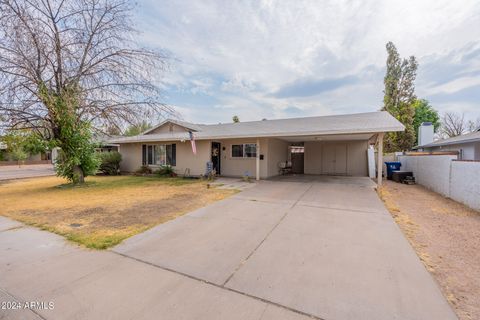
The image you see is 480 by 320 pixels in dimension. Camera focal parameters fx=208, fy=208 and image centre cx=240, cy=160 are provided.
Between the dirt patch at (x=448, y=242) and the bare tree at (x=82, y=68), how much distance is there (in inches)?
348

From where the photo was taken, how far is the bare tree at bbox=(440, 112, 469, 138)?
89.4ft

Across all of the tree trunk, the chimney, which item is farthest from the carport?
the tree trunk

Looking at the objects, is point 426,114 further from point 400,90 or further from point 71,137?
point 71,137

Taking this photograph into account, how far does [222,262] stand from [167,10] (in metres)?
9.21

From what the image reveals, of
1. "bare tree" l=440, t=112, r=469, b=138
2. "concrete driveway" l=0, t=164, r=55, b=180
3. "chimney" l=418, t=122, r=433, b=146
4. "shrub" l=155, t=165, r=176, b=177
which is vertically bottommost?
"concrete driveway" l=0, t=164, r=55, b=180

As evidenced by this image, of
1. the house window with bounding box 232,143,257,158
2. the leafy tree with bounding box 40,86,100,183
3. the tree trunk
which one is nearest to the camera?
the leafy tree with bounding box 40,86,100,183

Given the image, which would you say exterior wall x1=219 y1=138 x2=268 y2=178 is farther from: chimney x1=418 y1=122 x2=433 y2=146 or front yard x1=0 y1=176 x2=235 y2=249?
chimney x1=418 y1=122 x2=433 y2=146

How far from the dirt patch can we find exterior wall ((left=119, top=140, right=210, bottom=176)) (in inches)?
350

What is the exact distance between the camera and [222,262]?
288 centimetres

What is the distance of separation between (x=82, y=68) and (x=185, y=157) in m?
6.39

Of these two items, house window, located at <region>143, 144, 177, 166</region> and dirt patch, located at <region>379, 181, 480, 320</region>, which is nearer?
dirt patch, located at <region>379, 181, 480, 320</region>

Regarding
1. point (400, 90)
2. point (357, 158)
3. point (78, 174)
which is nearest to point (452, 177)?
point (357, 158)

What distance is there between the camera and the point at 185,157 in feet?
42.0

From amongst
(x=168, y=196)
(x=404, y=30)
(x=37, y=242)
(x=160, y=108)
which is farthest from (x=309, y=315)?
(x=404, y=30)
